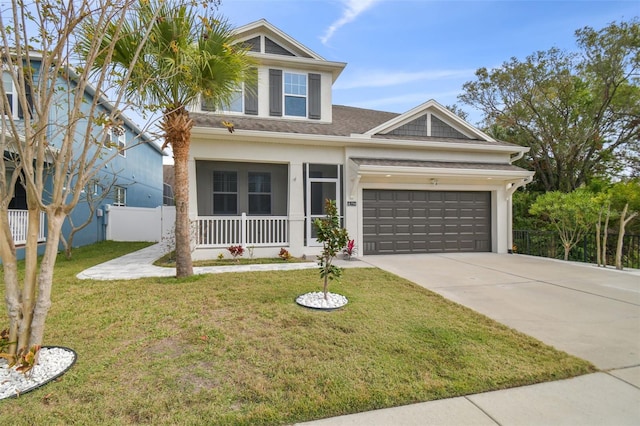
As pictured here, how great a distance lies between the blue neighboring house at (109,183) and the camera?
9680mm

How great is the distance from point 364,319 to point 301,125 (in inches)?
310

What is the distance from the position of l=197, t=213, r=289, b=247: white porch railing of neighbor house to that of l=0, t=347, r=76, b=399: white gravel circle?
20.1ft

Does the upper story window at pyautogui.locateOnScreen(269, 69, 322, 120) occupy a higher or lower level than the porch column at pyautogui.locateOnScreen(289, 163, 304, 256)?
higher

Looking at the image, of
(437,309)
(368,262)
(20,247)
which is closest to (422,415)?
(437,309)

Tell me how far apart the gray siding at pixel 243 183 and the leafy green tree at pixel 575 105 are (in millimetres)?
15244

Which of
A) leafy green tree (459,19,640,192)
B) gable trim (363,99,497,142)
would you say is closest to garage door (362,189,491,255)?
gable trim (363,99,497,142)

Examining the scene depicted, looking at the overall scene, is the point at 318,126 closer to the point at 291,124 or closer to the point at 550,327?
the point at 291,124

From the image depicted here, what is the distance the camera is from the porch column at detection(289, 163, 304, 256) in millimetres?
10086

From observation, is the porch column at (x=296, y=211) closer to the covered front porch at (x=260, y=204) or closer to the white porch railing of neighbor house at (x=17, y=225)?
the covered front porch at (x=260, y=204)

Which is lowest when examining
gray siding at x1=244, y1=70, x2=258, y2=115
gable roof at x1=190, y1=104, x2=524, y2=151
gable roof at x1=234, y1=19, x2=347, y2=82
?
gable roof at x1=190, y1=104, x2=524, y2=151

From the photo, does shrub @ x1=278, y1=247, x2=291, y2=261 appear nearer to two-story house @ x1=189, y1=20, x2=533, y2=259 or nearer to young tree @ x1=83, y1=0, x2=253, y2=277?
two-story house @ x1=189, y1=20, x2=533, y2=259

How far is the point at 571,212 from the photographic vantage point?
9867mm

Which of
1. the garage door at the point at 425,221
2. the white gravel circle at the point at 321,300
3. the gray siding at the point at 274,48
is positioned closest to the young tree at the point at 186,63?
the white gravel circle at the point at 321,300

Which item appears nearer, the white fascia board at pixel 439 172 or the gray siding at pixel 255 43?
the white fascia board at pixel 439 172
